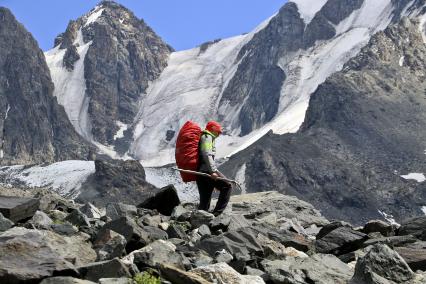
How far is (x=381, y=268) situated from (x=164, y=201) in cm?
930

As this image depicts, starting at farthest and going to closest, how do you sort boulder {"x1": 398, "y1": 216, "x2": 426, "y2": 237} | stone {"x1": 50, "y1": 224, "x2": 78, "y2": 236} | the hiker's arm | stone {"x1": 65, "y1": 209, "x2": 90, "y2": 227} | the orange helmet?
the orange helmet
the hiker's arm
boulder {"x1": 398, "y1": 216, "x2": 426, "y2": 237}
stone {"x1": 65, "y1": 209, "x2": 90, "y2": 227}
stone {"x1": 50, "y1": 224, "x2": 78, "y2": 236}

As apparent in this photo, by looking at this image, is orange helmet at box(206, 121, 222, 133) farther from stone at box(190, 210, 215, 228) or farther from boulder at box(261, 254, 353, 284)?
boulder at box(261, 254, 353, 284)

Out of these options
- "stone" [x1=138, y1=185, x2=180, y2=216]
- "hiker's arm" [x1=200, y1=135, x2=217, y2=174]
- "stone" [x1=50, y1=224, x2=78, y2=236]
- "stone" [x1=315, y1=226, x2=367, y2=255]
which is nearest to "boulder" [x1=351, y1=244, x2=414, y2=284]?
"stone" [x1=315, y1=226, x2=367, y2=255]

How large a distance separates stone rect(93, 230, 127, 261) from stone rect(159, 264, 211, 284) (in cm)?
204

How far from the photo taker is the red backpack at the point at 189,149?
64.3 feet

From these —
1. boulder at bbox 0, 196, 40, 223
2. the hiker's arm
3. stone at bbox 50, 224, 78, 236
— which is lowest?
stone at bbox 50, 224, 78, 236

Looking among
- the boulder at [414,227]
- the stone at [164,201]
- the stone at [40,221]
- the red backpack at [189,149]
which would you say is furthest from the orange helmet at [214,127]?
the stone at [40,221]

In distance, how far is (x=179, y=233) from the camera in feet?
48.8

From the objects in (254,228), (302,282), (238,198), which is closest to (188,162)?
(254,228)

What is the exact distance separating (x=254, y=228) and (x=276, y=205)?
11787 millimetres

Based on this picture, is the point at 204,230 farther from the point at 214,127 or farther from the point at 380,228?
the point at 214,127

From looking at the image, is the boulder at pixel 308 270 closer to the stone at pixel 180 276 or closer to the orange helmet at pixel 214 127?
the stone at pixel 180 276

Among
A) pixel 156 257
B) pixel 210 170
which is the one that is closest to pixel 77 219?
pixel 210 170

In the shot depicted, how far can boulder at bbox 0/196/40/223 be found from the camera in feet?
45.2
